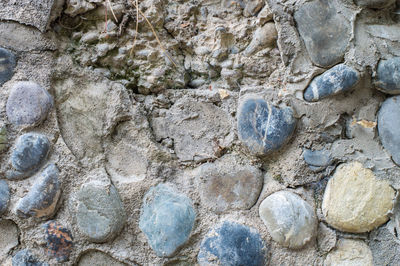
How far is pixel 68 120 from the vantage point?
0.99 meters

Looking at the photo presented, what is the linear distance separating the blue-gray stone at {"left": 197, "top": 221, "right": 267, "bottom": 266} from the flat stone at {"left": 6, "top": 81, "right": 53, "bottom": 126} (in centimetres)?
51

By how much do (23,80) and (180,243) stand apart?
56cm

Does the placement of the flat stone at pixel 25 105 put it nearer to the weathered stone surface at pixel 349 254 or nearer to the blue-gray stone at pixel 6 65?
the blue-gray stone at pixel 6 65

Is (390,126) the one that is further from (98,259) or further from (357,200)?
(98,259)

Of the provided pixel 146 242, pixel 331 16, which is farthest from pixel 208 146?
pixel 331 16

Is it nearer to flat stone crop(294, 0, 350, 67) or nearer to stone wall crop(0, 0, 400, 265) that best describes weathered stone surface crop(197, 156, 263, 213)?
stone wall crop(0, 0, 400, 265)

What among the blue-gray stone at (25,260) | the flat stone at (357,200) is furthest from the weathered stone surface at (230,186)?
the blue-gray stone at (25,260)

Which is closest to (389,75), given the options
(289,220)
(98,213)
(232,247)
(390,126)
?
(390,126)

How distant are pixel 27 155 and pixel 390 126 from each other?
0.89m

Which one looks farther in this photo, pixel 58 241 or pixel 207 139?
pixel 207 139

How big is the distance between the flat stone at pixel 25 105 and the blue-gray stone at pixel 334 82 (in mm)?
673

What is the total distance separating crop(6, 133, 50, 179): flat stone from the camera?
91 centimetres

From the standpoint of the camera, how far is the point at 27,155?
910mm

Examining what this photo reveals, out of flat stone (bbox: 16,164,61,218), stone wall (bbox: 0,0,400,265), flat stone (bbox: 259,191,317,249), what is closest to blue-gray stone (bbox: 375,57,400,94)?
stone wall (bbox: 0,0,400,265)
